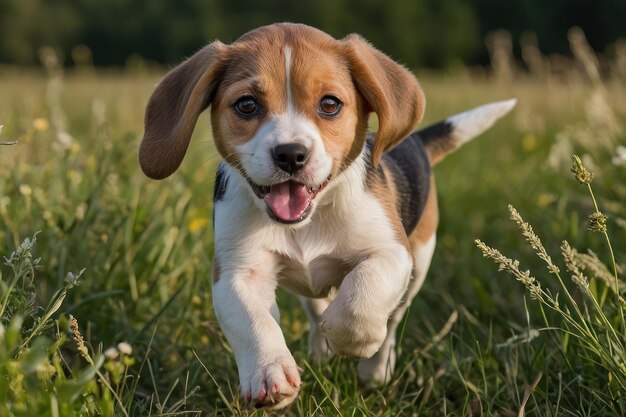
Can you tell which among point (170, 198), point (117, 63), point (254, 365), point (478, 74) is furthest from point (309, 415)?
point (117, 63)

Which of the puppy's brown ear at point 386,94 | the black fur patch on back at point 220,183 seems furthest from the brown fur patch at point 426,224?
the black fur patch on back at point 220,183

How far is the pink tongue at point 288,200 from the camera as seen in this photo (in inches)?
125

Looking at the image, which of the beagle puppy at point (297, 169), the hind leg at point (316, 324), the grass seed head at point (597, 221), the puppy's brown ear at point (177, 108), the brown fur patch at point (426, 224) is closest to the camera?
the grass seed head at point (597, 221)

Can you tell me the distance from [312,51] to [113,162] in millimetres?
2080

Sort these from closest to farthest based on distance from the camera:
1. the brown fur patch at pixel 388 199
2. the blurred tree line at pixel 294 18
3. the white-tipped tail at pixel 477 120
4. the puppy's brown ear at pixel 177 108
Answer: the puppy's brown ear at pixel 177 108, the brown fur patch at pixel 388 199, the white-tipped tail at pixel 477 120, the blurred tree line at pixel 294 18

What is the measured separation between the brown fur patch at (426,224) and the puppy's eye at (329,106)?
1.09 meters

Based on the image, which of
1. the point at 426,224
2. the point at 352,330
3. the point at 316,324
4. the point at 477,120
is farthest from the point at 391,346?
the point at 477,120

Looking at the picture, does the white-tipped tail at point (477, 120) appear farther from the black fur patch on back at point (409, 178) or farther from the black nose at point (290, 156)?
the black nose at point (290, 156)

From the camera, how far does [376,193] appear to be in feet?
11.6

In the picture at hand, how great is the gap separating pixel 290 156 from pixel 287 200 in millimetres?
240

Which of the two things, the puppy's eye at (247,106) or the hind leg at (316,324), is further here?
the hind leg at (316,324)

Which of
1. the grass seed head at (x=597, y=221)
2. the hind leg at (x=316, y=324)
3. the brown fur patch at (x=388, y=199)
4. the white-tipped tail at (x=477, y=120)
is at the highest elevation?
the grass seed head at (x=597, y=221)

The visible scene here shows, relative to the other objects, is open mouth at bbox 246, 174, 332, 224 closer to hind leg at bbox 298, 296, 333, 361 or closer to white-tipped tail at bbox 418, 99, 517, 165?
hind leg at bbox 298, 296, 333, 361

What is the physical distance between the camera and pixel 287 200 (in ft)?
10.5
